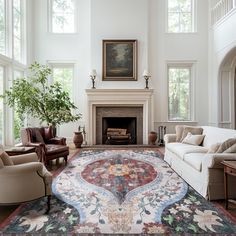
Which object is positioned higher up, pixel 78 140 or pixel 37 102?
pixel 37 102

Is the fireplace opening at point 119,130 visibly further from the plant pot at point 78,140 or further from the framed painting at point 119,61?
the framed painting at point 119,61

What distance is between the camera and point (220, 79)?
7574 mm

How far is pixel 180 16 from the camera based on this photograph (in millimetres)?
8328

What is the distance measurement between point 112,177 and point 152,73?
Result: 16.4 ft

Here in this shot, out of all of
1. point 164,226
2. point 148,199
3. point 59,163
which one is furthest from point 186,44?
point 164,226

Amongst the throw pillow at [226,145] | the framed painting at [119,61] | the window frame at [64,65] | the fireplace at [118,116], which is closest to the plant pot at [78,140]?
the fireplace at [118,116]

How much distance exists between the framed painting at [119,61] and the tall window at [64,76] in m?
1.33

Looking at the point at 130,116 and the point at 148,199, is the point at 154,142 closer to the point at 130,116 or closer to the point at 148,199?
the point at 130,116

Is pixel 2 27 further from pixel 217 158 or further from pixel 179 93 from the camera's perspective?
pixel 217 158

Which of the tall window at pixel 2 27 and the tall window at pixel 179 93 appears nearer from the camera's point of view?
the tall window at pixel 2 27

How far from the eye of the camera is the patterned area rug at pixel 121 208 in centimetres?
231

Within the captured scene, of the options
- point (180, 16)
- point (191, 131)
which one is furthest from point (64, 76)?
point (191, 131)

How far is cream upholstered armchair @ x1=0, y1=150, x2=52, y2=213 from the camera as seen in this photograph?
254 centimetres

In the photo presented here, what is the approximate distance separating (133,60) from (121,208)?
5.93 meters
